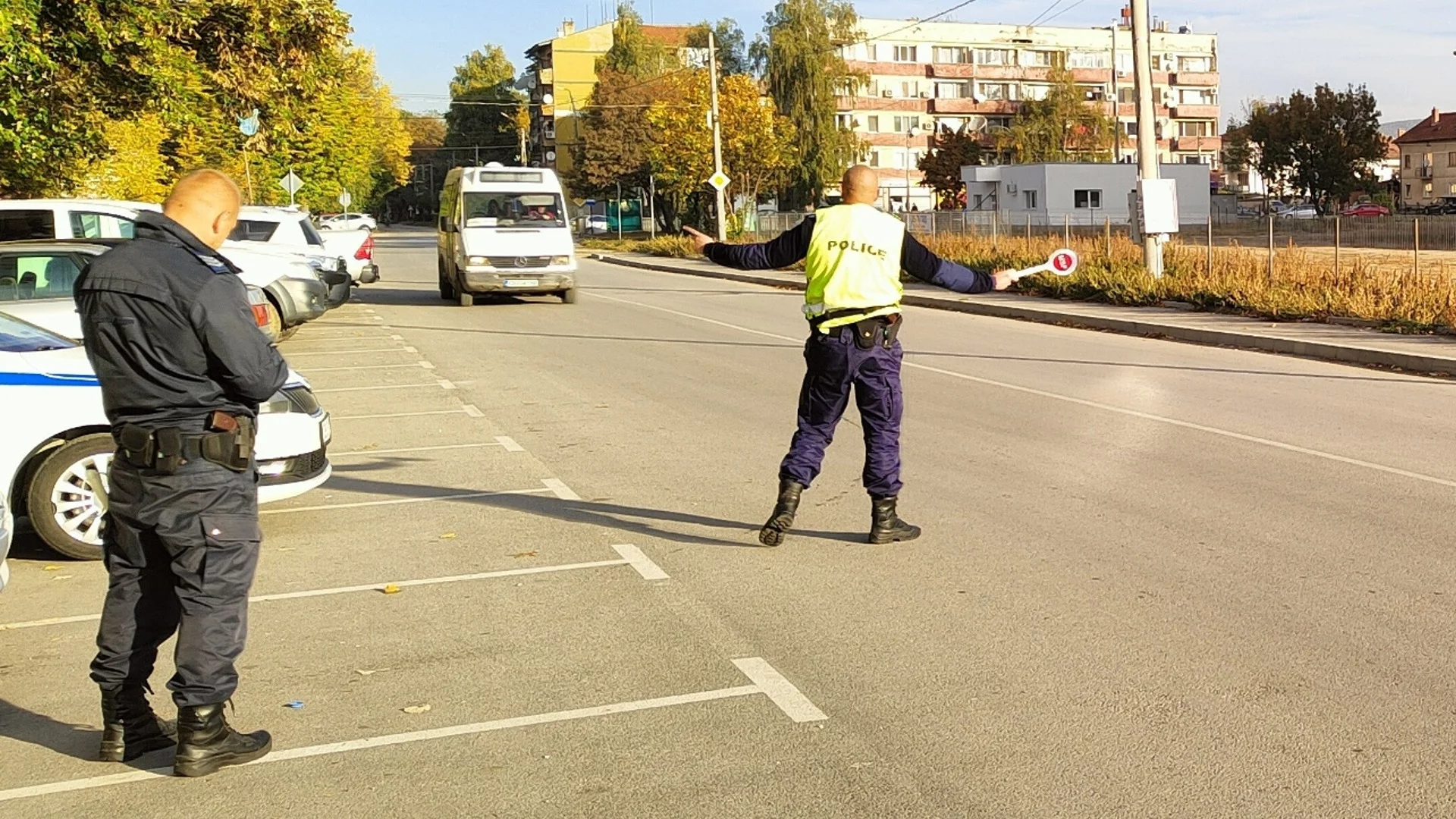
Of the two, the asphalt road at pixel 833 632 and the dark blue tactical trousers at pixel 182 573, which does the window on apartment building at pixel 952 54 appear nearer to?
the asphalt road at pixel 833 632

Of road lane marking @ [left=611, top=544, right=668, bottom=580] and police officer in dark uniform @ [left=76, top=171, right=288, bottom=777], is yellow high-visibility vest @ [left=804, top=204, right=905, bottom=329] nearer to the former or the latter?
road lane marking @ [left=611, top=544, right=668, bottom=580]

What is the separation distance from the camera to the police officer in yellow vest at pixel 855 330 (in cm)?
705

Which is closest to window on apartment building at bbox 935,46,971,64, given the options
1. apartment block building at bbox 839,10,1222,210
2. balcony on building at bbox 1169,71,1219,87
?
apartment block building at bbox 839,10,1222,210

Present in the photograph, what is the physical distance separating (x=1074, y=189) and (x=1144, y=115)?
43051 mm

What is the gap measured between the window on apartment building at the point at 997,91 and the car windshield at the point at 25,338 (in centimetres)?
10413

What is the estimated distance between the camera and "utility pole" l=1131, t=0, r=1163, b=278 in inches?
882

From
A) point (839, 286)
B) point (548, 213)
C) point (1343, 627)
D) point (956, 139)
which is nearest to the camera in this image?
point (1343, 627)

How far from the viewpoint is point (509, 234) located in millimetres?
25469

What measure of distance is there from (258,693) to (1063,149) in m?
88.0

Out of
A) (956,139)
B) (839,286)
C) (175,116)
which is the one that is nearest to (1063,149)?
(956,139)

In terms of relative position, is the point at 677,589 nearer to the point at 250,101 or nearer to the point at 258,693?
the point at 258,693

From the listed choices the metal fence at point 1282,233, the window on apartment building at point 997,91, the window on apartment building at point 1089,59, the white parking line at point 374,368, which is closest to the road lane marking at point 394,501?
the white parking line at point 374,368

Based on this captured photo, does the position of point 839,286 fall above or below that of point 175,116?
below

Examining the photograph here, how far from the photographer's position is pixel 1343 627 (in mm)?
5762
